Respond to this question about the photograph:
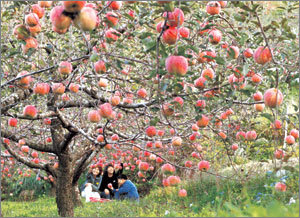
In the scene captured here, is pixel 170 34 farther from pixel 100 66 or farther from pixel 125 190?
pixel 125 190

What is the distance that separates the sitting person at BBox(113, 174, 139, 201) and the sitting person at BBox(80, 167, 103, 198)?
0.64 metres

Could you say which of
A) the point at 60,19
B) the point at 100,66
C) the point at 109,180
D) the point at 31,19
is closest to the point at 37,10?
the point at 31,19

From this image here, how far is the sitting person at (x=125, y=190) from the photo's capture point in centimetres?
701

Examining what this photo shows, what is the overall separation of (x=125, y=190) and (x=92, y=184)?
1731 mm

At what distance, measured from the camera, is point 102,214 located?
5031 millimetres

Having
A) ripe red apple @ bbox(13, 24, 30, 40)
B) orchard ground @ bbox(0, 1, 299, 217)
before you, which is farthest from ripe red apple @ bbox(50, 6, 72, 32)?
ripe red apple @ bbox(13, 24, 30, 40)

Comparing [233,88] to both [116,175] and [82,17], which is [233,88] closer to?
[82,17]

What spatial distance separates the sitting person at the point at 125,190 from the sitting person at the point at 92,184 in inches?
25.3

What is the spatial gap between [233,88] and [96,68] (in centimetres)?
95

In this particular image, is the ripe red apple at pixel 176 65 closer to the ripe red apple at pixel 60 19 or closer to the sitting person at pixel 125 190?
the ripe red apple at pixel 60 19

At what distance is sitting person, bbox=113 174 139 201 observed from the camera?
701 centimetres

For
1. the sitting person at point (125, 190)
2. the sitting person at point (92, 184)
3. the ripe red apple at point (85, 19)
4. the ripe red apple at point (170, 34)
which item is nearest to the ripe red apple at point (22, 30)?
the ripe red apple at point (85, 19)

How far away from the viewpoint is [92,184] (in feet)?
28.5

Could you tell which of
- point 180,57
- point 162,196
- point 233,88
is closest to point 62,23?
point 180,57
